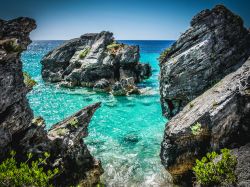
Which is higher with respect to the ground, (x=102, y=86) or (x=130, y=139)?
(x=102, y=86)

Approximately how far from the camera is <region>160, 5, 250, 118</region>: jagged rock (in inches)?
781

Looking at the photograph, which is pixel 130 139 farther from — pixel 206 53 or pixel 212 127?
pixel 212 127

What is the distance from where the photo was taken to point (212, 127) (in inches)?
578

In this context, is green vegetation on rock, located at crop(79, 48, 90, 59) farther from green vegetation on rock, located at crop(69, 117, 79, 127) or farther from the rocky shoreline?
green vegetation on rock, located at crop(69, 117, 79, 127)

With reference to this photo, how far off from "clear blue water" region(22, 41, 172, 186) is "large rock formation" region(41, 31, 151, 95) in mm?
4369

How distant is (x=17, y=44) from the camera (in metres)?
12.5

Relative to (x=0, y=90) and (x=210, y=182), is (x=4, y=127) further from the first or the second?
(x=210, y=182)

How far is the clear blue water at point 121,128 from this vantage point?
68.7 ft

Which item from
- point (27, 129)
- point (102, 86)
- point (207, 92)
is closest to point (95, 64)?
point (102, 86)

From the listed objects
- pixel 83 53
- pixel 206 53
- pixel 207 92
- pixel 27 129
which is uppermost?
pixel 206 53

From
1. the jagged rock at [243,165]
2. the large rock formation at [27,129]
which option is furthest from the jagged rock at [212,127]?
the large rock formation at [27,129]

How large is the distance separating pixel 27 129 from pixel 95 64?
46182mm

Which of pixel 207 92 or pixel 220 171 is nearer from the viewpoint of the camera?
pixel 220 171

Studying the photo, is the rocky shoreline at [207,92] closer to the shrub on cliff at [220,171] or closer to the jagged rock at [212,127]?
the jagged rock at [212,127]
